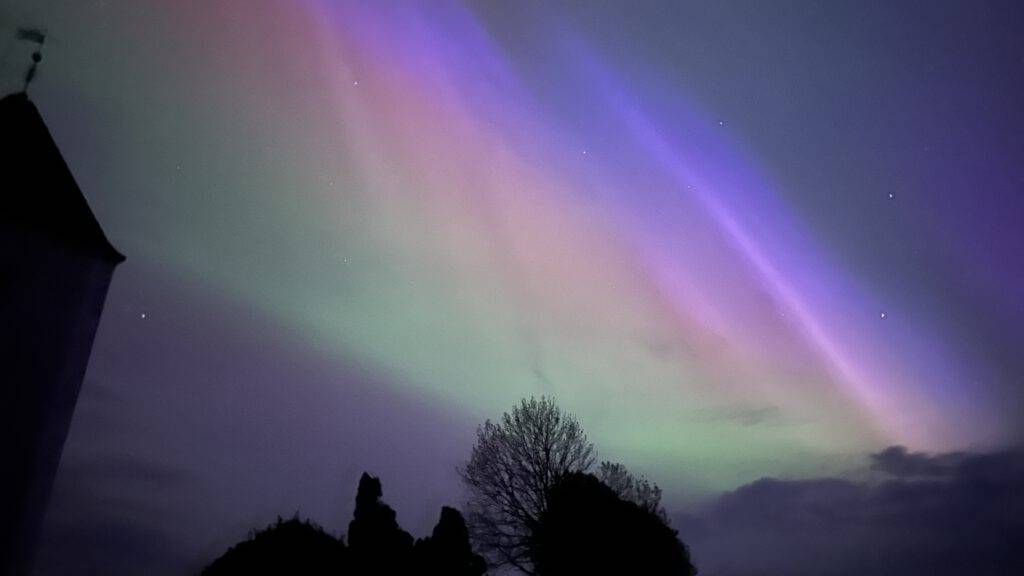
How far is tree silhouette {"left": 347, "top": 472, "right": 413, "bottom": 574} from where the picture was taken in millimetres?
22586

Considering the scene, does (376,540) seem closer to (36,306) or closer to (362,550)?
(362,550)

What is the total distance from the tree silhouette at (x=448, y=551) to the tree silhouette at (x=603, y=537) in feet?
11.3

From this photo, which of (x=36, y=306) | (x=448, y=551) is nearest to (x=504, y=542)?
(x=448, y=551)

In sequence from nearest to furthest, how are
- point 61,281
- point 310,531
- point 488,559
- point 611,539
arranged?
point 61,281 < point 611,539 < point 310,531 < point 488,559

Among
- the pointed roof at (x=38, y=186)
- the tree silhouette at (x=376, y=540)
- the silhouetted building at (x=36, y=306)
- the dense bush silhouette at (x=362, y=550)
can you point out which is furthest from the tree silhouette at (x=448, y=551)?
the pointed roof at (x=38, y=186)

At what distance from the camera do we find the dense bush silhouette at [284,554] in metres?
21.0

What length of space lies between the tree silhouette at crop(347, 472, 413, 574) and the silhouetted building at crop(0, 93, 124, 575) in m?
11.2

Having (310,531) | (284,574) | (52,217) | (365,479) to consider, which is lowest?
(284,574)

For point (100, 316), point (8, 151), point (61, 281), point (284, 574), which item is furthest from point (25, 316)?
point (284, 574)

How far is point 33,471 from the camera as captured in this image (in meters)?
14.8

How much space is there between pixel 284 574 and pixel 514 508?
1098 cm

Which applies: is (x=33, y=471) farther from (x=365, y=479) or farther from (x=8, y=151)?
(x=365, y=479)

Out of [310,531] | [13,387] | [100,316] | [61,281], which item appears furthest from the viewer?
[310,531]

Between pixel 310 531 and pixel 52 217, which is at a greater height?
pixel 52 217
